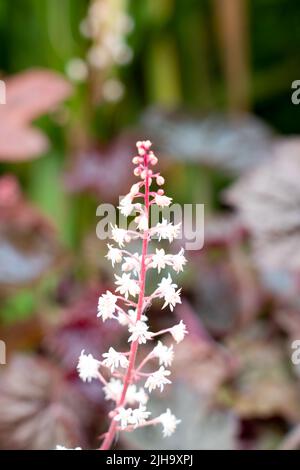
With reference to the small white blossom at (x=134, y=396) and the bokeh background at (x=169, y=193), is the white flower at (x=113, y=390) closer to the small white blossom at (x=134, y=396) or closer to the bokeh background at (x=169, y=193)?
the small white blossom at (x=134, y=396)

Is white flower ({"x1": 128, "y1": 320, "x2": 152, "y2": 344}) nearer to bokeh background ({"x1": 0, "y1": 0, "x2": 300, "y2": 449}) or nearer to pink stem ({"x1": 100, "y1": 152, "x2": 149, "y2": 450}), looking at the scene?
pink stem ({"x1": 100, "y1": 152, "x2": 149, "y2": 450})

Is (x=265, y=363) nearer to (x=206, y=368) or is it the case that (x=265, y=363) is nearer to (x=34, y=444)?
(x=206, y=368)

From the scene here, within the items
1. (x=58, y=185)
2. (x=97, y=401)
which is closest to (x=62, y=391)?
(x=97, y=401)

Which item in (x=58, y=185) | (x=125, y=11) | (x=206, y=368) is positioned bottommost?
(x=206, y=368)

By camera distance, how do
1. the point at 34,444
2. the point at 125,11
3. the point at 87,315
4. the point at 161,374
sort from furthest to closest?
the point at 125,11, the point at 87,315, the point at 34,444, the point at 161,374
